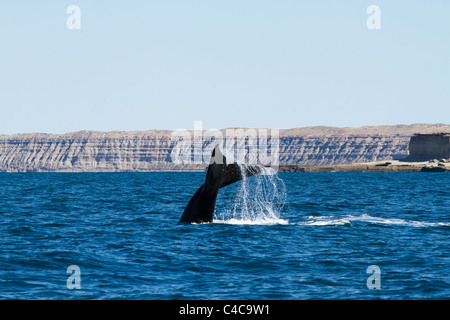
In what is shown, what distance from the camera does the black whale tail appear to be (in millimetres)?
24250

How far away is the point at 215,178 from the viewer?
2523 centimetres

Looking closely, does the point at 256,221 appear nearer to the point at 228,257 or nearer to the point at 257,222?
the point at 257,222

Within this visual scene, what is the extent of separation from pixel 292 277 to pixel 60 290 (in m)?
6.03

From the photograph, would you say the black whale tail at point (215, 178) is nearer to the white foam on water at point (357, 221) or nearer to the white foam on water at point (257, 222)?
the white foam on water at point (257, 222)

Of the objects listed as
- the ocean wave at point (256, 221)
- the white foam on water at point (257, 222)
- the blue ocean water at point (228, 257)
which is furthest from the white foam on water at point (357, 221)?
the ocean wave at point (256, 221)

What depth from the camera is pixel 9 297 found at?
1509 cm

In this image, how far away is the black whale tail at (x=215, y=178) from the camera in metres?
24.2

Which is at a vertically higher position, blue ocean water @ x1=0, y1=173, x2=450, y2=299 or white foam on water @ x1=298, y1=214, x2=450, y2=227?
blue ocean water @ x1=0, y1=173, x2=450, y2=299

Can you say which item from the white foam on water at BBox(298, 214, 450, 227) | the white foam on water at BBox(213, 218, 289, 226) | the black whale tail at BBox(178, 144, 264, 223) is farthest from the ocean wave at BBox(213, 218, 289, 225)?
the black whale tail at BBox(178, 144, 264, 223)

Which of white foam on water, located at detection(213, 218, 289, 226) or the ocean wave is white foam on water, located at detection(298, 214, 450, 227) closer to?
white foam on water, located at detection(213, 218, 289, 226)

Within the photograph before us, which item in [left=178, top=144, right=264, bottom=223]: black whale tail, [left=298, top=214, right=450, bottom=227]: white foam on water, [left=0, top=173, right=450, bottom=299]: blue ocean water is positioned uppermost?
[left=178, top=144, right=264, bottom=223]: black whale tail

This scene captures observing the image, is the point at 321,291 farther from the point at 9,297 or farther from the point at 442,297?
the point at 9,297

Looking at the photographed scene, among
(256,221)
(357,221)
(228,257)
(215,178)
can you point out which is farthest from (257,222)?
(228,257)
